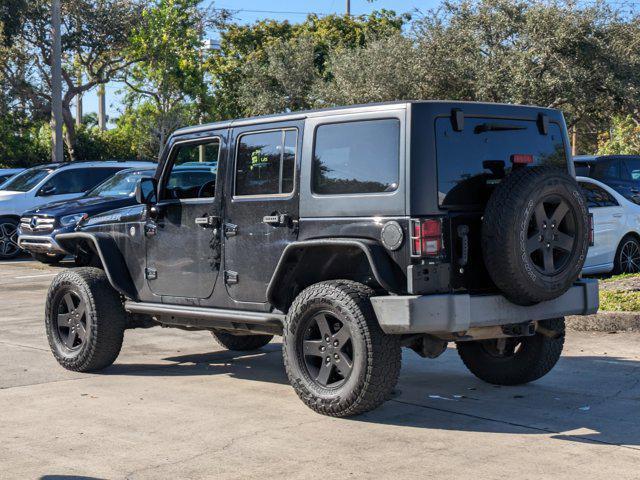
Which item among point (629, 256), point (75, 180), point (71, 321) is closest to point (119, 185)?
point (75, 180)

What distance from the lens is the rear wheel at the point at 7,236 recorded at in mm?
20188

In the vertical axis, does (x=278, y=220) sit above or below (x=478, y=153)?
below

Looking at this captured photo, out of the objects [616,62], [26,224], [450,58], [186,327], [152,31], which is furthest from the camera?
[152,31]

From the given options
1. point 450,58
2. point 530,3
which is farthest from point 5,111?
point 530,3

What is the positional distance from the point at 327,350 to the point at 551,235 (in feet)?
5.35

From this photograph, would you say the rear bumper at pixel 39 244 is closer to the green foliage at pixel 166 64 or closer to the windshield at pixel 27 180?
the windshield at pixel 27 180

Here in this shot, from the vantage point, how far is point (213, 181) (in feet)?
25.4

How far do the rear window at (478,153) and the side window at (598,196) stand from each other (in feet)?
23.7

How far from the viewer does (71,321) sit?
8.49 m

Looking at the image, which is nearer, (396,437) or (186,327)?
(396,437)

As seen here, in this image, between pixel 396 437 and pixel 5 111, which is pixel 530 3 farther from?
pixel 396 437

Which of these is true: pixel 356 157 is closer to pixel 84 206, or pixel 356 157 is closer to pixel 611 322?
pixel 611 322

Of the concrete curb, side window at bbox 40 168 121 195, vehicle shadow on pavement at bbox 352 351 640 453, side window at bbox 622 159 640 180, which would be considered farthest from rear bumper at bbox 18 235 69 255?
vehicle shadow on pavement at bbox 352 351 640 453

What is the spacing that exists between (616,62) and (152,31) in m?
17.0
